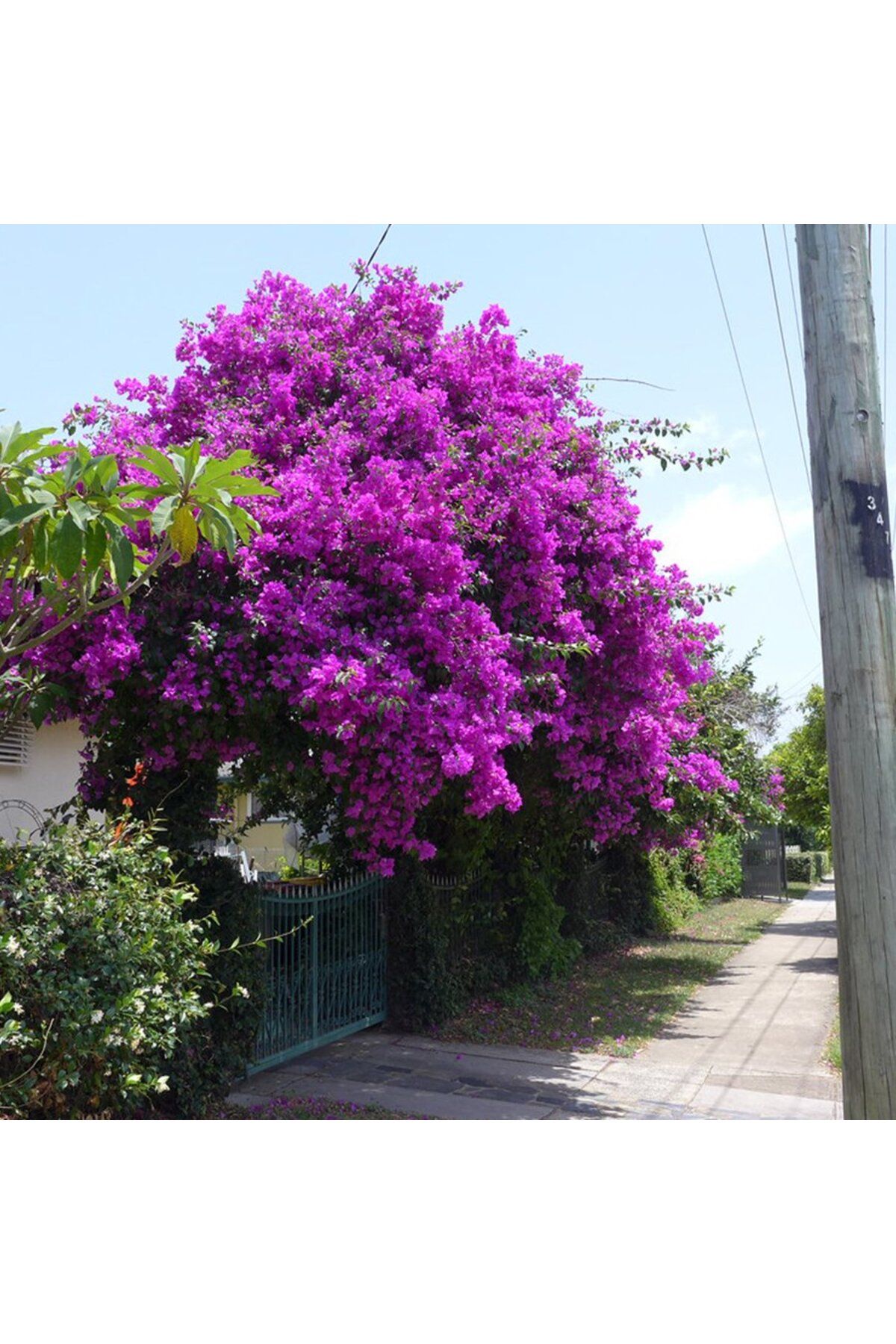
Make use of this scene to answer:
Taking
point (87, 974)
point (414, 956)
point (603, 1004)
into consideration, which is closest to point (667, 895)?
point (603, 1004)

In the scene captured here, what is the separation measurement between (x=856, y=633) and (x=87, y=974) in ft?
12.1

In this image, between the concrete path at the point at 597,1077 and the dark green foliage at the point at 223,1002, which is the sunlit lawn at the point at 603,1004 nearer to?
the concrete path at the point at 597,1077

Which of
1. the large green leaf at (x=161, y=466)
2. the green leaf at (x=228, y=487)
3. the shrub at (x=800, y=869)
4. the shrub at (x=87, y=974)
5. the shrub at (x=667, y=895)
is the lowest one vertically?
the shrub at (x=800, y=869)

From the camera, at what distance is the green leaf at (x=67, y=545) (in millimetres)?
4973

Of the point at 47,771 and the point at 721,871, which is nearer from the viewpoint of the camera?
the point at 47,771

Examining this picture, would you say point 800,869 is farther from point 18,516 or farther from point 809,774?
point 18,516

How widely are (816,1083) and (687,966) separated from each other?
7043mm

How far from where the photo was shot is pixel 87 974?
517 cm

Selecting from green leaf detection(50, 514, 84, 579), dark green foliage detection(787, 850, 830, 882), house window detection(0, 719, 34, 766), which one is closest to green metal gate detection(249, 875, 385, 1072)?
house window detection(0, 719, 34, 766)

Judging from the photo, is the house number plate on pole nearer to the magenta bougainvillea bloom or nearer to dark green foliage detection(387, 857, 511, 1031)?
the magenta bougainvillea bloom

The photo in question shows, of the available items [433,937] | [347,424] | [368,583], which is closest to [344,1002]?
[433,937]

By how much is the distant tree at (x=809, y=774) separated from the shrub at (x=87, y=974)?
46.3ft

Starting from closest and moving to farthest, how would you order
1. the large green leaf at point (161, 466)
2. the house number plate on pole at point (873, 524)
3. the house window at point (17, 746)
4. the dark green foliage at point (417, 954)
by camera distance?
1. the house number plate on pole at point (873, 524)
2. the large green leaf at point (161, 466)
3. the dark green foliage at point (417, 954)
4. the house window at point (17, 746)

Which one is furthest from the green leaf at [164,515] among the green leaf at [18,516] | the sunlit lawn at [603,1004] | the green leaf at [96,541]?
the sunlit lawn at [603,1004]
